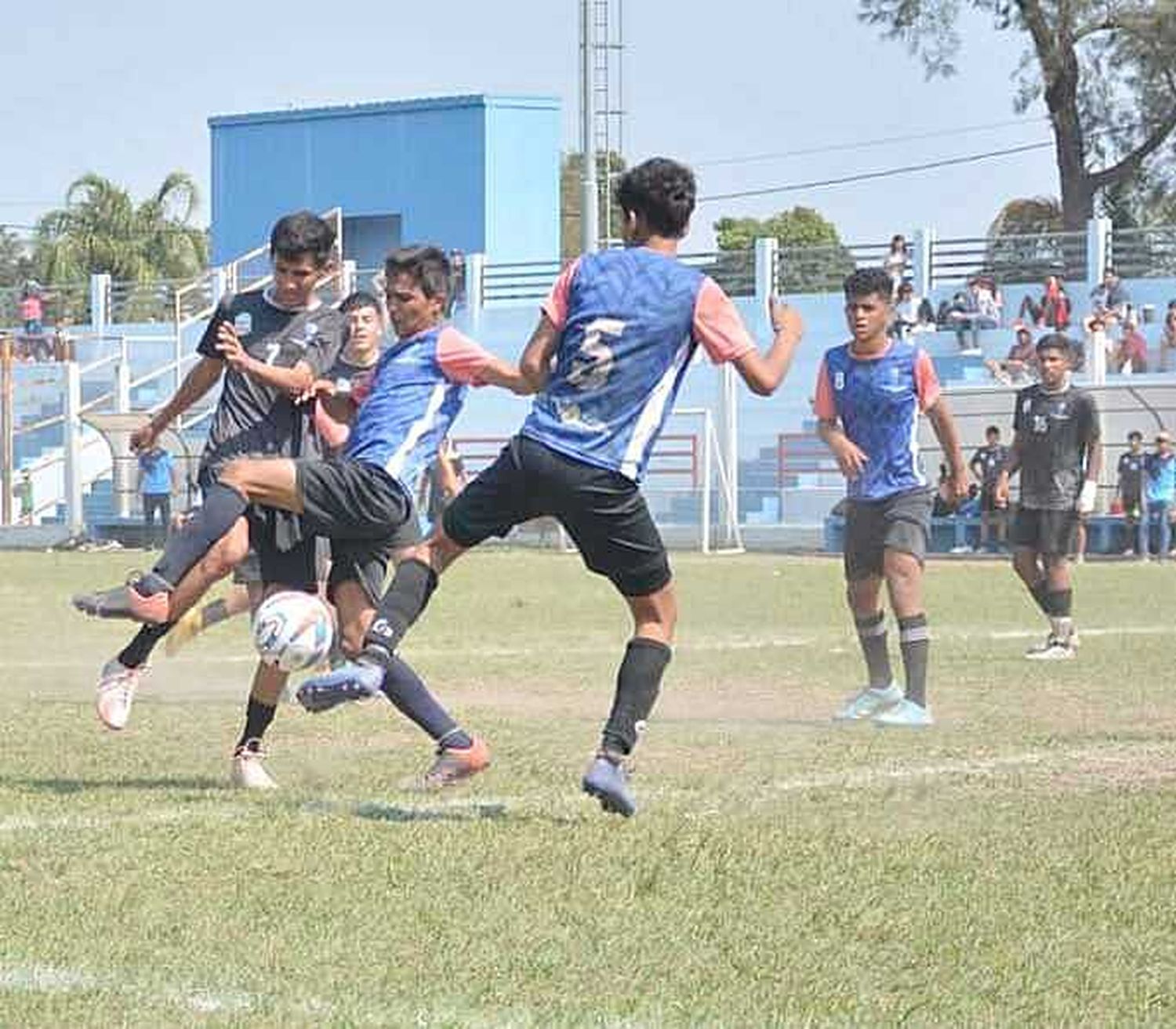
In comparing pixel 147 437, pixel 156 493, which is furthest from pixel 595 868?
pixel 156 493

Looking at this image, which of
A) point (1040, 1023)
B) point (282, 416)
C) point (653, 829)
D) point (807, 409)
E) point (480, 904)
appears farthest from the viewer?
point (807, 409)

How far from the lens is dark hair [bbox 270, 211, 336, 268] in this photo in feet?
28.2

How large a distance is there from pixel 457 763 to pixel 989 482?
24731 mm

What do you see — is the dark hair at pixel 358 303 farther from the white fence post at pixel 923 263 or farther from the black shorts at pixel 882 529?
the white fence post at pixel 923 263

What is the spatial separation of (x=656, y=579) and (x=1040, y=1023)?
117 inches

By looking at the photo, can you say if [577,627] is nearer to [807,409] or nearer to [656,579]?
[656,579]

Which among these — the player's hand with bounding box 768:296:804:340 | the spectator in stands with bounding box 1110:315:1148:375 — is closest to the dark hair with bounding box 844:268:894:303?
the player's hand with bounding box 768:296:804:340

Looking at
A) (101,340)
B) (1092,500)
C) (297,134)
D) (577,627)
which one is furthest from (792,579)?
(297,134)

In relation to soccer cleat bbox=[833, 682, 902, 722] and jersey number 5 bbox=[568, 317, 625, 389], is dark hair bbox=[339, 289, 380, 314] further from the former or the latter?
soccer cleat bbox=[833, 682, 902, 722]

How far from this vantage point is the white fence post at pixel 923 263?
4050 centimetres

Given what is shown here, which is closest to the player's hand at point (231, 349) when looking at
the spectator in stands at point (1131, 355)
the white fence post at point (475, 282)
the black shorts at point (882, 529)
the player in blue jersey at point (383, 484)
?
the player in blue jersey at point (383, 484)

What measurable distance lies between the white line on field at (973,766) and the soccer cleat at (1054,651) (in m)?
4.61

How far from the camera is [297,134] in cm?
5634

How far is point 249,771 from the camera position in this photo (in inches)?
332
